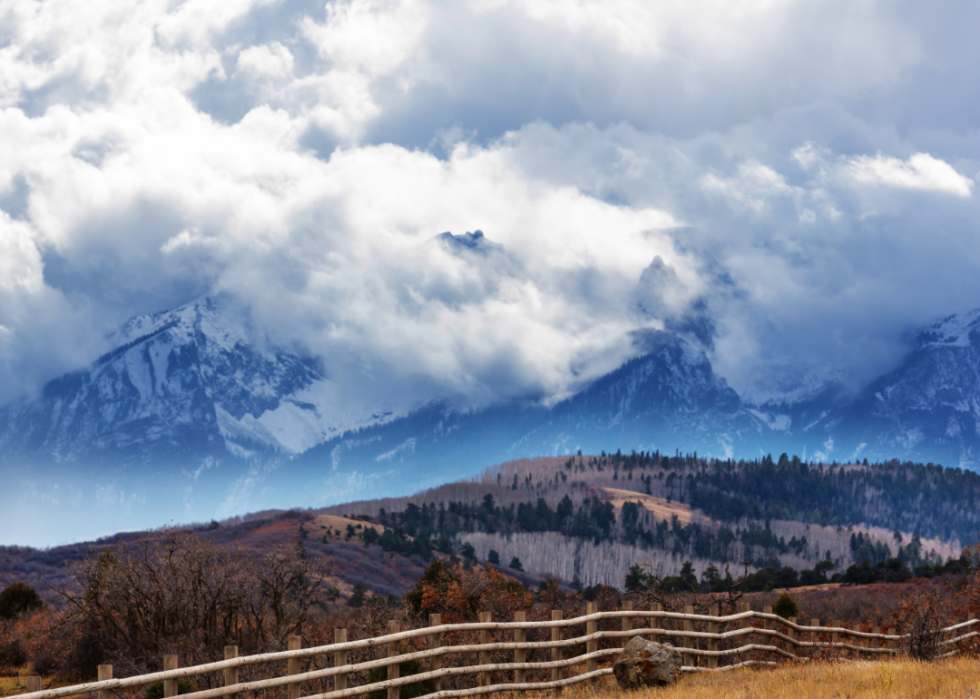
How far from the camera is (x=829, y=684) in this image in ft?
58.2

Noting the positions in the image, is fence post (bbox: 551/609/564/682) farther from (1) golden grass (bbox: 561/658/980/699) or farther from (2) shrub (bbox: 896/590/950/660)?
(2) shrub (bbox: 896/590/950/660)

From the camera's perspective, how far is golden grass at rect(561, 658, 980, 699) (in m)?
16.2

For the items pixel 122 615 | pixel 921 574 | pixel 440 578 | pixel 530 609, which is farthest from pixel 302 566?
pixel 921 574

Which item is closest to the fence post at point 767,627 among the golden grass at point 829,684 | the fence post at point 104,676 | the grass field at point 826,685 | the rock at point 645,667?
the grass field at point 826,685

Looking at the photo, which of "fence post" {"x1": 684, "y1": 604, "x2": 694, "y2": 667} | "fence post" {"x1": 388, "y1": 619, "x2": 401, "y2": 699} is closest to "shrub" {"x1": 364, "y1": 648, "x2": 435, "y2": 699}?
"fence post" {"x1": 388, "y1": 619, "x2": 401, "y2": 699}

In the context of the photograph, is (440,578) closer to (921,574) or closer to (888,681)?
(888,681)

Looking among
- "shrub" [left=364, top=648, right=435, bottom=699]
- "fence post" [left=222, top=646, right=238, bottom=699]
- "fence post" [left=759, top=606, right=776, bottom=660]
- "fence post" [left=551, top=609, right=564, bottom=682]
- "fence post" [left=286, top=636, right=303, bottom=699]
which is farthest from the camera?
"fence post" [left=759, top=606, right=776, bottom=660]

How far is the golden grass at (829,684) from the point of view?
53.0 feet

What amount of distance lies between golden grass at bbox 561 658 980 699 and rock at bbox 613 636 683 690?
0.98ft

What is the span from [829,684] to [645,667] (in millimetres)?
3581

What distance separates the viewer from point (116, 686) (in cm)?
1158

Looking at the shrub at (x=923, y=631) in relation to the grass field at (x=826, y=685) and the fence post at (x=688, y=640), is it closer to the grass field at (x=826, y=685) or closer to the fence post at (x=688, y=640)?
the grass field at (x=826, y=685)

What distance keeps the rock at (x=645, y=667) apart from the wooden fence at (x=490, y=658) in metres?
0.43

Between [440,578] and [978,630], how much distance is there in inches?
1699
